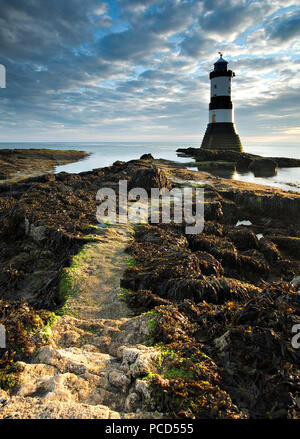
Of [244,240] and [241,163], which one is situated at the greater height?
[241,163]

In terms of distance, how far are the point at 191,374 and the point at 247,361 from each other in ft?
2.46

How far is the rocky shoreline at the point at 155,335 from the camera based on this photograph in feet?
10.1

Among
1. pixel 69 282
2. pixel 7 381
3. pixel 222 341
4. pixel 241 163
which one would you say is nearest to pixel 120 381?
pixel 7 381

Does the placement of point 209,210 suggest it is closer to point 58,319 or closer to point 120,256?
point 120,256

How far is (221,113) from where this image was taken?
4975 centimetres

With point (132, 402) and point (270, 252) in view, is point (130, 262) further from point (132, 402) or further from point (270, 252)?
point (270, 252)

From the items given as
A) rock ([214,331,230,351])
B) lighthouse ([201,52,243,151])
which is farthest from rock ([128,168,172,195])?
lighthouse ([201,52,243,151])

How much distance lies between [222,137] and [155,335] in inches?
2070

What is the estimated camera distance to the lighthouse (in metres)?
47.7

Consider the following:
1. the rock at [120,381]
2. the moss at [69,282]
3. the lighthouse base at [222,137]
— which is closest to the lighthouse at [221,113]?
the lighthouse base at [222,137]

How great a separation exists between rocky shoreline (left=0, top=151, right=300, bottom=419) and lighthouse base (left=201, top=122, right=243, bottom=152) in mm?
45788

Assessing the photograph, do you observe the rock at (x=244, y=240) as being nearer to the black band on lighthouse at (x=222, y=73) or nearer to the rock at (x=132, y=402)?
the rock at (x=132, y=402)
